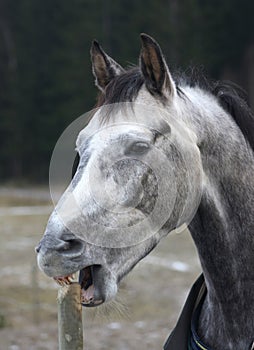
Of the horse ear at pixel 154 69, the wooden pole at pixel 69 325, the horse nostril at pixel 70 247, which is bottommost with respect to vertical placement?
the wooden pole at pixel 69 325

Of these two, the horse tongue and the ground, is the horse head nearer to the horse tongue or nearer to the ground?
the horse tongue

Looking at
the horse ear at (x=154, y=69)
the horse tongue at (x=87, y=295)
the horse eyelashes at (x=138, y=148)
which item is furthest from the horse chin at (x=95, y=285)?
the horse ear at (x=154, y=69)

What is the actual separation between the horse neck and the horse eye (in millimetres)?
257

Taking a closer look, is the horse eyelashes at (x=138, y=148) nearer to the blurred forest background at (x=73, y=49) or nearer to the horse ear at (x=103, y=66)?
the horse ear at (x=103, y=66)

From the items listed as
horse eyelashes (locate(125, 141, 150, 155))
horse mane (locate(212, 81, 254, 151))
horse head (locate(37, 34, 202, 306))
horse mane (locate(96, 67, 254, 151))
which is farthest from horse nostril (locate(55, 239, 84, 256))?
horse mane (locate(212, 81, 254, 151))

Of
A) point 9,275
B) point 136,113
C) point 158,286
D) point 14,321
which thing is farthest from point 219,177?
point 9,275

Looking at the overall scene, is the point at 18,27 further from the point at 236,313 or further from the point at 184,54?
the point at 236,313

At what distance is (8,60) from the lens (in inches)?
1419

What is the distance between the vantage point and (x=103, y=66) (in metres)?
2.61

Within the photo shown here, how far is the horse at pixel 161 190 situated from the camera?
7.21 feet

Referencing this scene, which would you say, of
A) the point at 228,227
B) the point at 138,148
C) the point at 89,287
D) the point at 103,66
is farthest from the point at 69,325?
the point at 103,66

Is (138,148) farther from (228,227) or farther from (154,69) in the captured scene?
(228,227)

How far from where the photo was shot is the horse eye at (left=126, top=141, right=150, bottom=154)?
7.48 ft

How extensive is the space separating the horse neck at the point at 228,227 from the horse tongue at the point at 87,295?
508 millimetres
